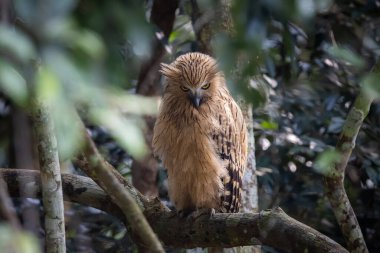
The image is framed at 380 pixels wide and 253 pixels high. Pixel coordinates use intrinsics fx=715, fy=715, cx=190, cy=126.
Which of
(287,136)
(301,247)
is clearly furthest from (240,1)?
(287,136)

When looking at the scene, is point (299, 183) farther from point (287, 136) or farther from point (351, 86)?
point (351, 86)

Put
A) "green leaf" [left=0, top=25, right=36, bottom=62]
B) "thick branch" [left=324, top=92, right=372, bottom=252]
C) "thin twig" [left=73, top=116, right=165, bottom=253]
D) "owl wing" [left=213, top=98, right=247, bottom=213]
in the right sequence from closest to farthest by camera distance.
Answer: "green leaf" [left=0, top=25, right=36, bottom=62], "thin twig" [left=73, top=116, right=165, bottom=253], "thick branch" [left=324, top=92, right=372, bottom=252], "owl wing" [left=213, top=98, right=247, bottom=213]

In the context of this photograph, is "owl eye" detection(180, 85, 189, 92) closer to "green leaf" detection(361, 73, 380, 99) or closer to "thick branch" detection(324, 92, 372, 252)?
"thick branch" detection(324, 92, 372, 252)

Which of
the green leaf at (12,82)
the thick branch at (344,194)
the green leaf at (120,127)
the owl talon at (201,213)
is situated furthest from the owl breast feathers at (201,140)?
the green leaf at (12,82)

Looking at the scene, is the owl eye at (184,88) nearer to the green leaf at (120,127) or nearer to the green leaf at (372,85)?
the green leaf at (372,85)

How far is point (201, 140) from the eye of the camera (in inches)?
185

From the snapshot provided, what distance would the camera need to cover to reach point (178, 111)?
4.89m

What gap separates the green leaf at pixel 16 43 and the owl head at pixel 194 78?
130 inches

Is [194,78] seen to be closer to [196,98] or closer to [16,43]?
[196,98]

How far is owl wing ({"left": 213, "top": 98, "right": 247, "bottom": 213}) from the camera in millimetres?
4668

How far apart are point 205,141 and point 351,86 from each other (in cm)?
170

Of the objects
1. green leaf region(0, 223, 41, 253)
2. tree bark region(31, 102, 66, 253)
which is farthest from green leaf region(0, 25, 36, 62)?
tree bark region(31, 102, 66, 253)

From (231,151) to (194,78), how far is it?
1.84 ft

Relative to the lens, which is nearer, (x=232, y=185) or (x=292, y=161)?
(x=232, y=185)
